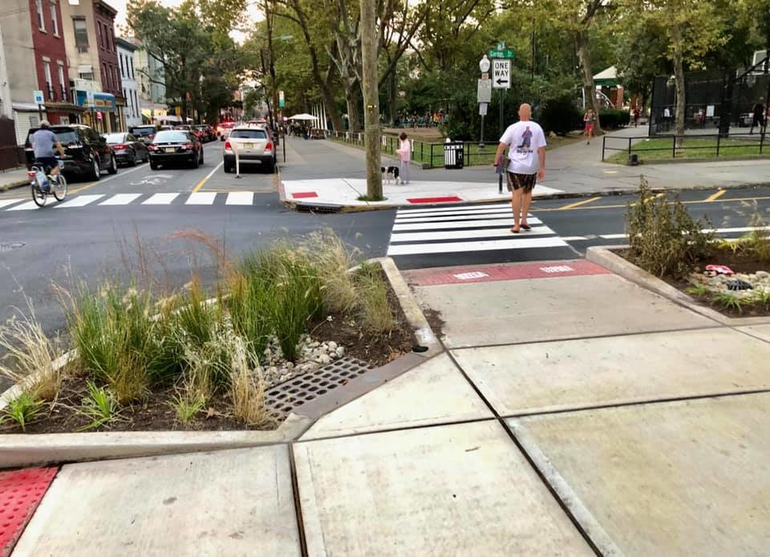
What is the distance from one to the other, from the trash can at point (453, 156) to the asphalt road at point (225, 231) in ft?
23.8

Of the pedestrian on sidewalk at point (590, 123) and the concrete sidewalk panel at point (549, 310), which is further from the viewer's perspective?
the pedestrian on sidewalk at point (590, 123)

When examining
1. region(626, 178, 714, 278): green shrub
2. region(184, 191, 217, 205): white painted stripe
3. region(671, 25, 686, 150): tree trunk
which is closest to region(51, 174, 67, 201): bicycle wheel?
region(184, 191, 217, 205): white painted stripe

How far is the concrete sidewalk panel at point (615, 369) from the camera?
13.6ft

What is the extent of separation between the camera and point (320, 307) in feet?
18.9

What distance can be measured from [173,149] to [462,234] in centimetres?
1753

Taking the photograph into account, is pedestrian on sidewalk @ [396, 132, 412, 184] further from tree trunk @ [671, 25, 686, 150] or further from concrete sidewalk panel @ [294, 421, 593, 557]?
concrete sidewalk panel @ [294, 421, 593, 557]

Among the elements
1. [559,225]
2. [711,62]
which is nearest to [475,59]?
[711,62]

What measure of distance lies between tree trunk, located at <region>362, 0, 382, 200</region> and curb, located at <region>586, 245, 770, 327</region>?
7.42m

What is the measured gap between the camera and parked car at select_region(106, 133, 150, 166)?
2769 centimetres

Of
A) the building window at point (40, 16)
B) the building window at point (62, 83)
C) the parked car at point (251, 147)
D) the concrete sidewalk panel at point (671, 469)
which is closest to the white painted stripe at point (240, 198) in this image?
the parked car at point (251, 147)

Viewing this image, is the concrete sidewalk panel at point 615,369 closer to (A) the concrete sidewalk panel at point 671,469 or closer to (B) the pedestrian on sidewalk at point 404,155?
(A) the concrete sidewalk panel at point 671,469

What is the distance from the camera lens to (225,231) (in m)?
11.2

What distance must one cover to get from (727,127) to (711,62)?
21.1 m

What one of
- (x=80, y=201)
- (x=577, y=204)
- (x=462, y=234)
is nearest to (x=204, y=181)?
(x=80, y=201)
